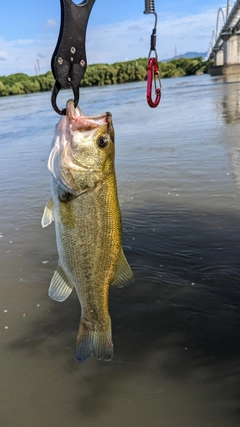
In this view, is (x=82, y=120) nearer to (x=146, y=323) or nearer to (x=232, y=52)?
(x=146, y=323)

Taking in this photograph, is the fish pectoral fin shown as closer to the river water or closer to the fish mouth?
the fish mouth

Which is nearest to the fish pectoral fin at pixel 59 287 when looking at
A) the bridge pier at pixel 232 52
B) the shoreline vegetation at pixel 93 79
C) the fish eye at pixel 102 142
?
the fish eye at pixel 102 142

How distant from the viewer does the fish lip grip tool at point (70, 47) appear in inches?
93.9

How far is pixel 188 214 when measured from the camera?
286 inches

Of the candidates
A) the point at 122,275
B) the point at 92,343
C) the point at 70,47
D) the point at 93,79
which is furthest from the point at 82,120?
the point at 93,79

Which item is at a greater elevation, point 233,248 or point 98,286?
point 98,286

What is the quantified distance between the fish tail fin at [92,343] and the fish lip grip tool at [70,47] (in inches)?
59.1

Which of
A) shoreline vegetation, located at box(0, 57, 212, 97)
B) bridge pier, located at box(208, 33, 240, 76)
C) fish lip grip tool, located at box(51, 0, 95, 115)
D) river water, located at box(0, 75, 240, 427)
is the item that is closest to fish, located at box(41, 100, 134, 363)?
fish lip grip tool, located at box(51, 0, 95, 115)

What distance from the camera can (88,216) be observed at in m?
2.58

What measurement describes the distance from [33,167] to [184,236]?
796 centimetres

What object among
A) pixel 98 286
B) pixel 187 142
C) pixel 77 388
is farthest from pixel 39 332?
pixel 187 142

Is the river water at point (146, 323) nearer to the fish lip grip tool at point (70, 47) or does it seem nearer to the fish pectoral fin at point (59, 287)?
the fish pectoral fin at point (59, 287)

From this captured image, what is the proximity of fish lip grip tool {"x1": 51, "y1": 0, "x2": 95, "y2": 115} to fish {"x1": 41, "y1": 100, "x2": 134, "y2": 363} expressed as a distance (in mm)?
147

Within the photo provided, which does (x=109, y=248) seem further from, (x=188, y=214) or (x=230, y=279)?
(x=188, y=214)
